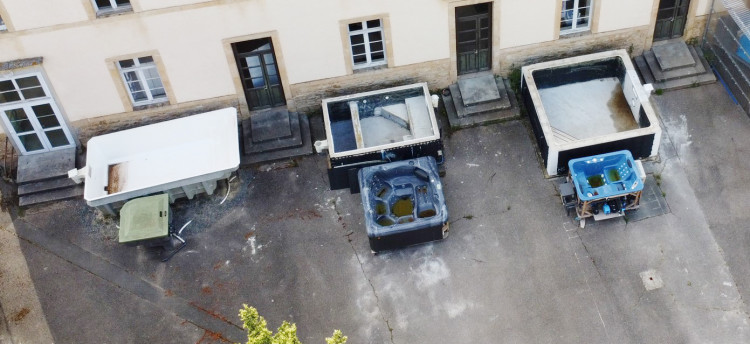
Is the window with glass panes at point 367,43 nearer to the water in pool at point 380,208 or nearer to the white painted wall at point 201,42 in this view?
the white painted wall at point 201,42

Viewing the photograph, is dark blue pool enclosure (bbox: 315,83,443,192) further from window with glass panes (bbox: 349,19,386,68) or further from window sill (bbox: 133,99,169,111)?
window sill (bbox: 133,99,169,111)

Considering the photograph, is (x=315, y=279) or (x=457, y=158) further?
(x=457, y=158)

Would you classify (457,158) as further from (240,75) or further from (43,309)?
(43,309)

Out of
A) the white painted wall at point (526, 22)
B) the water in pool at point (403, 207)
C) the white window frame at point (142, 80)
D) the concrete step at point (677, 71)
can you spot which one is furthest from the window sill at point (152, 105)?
the concrete step at point (677, 71)

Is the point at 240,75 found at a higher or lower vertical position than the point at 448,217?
higher

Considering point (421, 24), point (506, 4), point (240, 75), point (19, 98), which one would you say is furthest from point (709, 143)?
point (19, 98)

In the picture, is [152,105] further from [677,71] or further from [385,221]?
[677,71]
